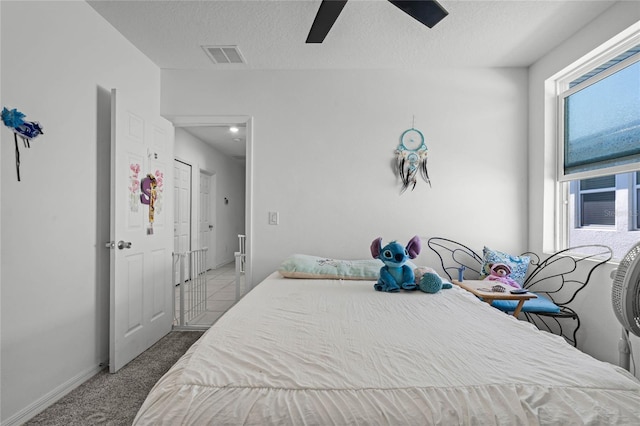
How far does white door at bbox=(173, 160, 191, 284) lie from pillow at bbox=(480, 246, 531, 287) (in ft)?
13.4

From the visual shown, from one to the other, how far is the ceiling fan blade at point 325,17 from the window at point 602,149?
77.5 inches

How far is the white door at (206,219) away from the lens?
229 inches

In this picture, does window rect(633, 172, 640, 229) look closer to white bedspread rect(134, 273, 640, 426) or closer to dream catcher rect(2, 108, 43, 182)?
white bedspread rect(134, 273, 640, 426)

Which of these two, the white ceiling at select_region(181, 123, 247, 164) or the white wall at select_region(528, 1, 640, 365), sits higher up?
the white ceiling at select_region(181, 123, 247, 164)

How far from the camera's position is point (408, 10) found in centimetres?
164

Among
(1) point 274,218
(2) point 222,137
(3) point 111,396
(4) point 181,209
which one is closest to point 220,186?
(2) point 222,137

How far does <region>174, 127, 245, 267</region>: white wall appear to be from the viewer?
16.6 feet

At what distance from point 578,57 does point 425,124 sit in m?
1.16

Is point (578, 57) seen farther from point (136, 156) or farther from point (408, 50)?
point (136, 156)

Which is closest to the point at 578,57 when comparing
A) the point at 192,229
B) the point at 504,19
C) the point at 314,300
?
the point at 504,19

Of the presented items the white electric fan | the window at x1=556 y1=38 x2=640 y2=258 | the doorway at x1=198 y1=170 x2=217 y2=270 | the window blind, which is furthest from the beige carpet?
the doorway at x1=198 y1=170 x2=217 y2=270

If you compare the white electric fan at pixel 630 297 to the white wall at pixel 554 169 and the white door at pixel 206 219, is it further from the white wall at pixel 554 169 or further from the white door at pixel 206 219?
the white door at pixel 206 219

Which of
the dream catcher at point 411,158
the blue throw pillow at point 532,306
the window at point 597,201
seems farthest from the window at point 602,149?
the dream catcher at point 411,158

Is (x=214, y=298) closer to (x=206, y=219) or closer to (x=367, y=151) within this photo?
(x=206, y=219)
